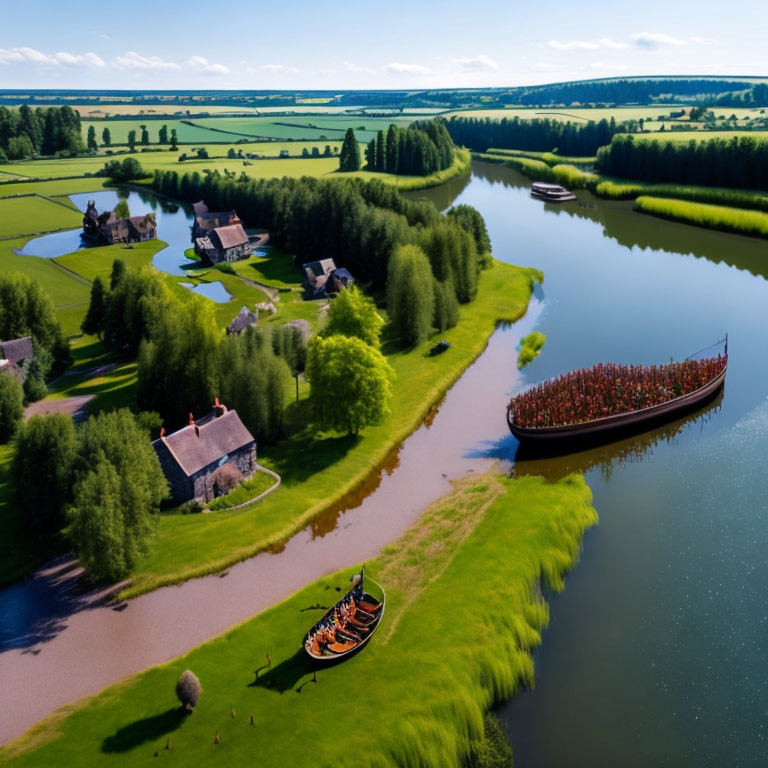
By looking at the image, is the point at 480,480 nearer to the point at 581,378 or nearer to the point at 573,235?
the point at 581,378

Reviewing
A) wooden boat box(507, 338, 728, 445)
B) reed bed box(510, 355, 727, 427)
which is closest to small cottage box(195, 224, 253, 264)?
reed bed box(510, 355, 727, 427)

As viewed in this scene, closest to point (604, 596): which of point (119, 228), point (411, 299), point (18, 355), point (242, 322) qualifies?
point (411, 299)

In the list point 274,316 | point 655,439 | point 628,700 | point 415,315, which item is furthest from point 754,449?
point 274,316

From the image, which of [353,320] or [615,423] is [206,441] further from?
[615,423]

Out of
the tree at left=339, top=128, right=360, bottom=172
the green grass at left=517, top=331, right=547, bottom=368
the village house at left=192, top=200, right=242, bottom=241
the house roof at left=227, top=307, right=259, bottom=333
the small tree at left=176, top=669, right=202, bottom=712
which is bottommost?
the small tree at left=176, top=669, right=202, bottom=712

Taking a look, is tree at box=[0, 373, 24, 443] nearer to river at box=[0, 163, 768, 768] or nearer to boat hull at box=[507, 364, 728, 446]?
river at box=[0, 163, 768, 768]
